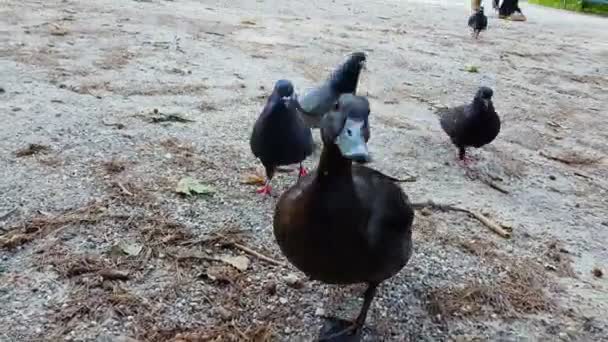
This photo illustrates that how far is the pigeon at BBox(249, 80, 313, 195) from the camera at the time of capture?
160 inches

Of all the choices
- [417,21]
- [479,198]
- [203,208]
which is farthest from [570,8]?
[203,208]

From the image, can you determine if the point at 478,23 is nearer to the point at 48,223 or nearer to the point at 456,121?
the point at 456,121

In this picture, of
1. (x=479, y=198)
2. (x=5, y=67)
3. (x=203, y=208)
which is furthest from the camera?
(x=5, y=67)

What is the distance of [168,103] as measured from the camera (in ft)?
18.9

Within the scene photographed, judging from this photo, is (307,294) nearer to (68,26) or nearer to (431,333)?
(431,333)

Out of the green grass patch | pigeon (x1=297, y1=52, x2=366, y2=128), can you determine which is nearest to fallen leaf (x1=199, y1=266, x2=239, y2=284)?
pigeon (x1=297, y1=52, x2=366, y2=128)

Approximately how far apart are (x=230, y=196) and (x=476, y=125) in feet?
7.22

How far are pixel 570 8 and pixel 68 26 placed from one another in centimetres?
1668

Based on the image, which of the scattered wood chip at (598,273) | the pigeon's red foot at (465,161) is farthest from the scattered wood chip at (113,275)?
the pigeon's red foot at (465,161)

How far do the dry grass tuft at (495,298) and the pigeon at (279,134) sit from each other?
140 centimetres

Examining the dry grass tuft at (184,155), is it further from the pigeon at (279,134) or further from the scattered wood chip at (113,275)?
the scattered wood chip at (113,275)

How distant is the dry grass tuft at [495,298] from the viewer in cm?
306

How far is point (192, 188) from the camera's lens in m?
4.01

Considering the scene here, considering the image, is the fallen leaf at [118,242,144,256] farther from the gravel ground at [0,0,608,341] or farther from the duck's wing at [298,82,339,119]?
the duck's wing at [298,82,339,119]
